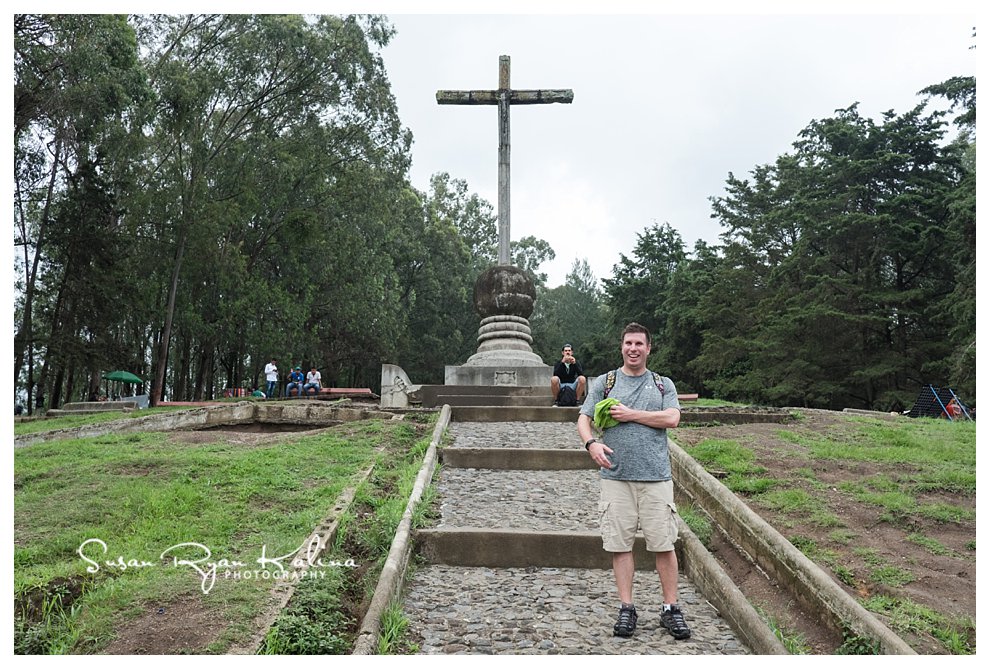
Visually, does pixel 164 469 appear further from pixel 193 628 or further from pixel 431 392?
pixel 431 392

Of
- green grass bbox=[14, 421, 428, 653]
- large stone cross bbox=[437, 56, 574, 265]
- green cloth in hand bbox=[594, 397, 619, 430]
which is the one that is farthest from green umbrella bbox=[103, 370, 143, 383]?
green cloth in hand bbox=[594, 397, 619, 430]

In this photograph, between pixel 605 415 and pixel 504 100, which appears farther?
pixel 504 100

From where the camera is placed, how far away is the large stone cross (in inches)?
583

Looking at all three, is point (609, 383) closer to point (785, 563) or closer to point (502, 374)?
point (785, 563)

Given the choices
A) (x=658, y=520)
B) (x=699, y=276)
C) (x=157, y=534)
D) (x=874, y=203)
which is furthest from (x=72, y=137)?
(x=699, y=276)

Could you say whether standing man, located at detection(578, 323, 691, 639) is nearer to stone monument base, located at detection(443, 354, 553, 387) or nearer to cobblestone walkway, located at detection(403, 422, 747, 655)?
cobblestone walkway, located at detection(403, 422, 747, 655)

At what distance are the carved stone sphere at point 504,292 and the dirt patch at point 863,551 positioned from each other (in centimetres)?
866

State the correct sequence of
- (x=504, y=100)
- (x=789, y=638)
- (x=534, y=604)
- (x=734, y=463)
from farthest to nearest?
(x=504, y=100)
(x=734, y=463)
(x=534, y=604)
(x=789, y=638)

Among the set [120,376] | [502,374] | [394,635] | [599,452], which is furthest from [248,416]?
[120,376]

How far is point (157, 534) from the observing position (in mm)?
4219

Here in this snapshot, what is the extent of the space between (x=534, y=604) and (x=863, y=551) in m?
2.12

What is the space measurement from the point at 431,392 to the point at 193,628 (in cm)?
870

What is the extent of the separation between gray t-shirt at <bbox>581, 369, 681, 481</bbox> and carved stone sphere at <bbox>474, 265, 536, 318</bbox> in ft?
35.8

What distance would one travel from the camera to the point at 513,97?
14906mm
